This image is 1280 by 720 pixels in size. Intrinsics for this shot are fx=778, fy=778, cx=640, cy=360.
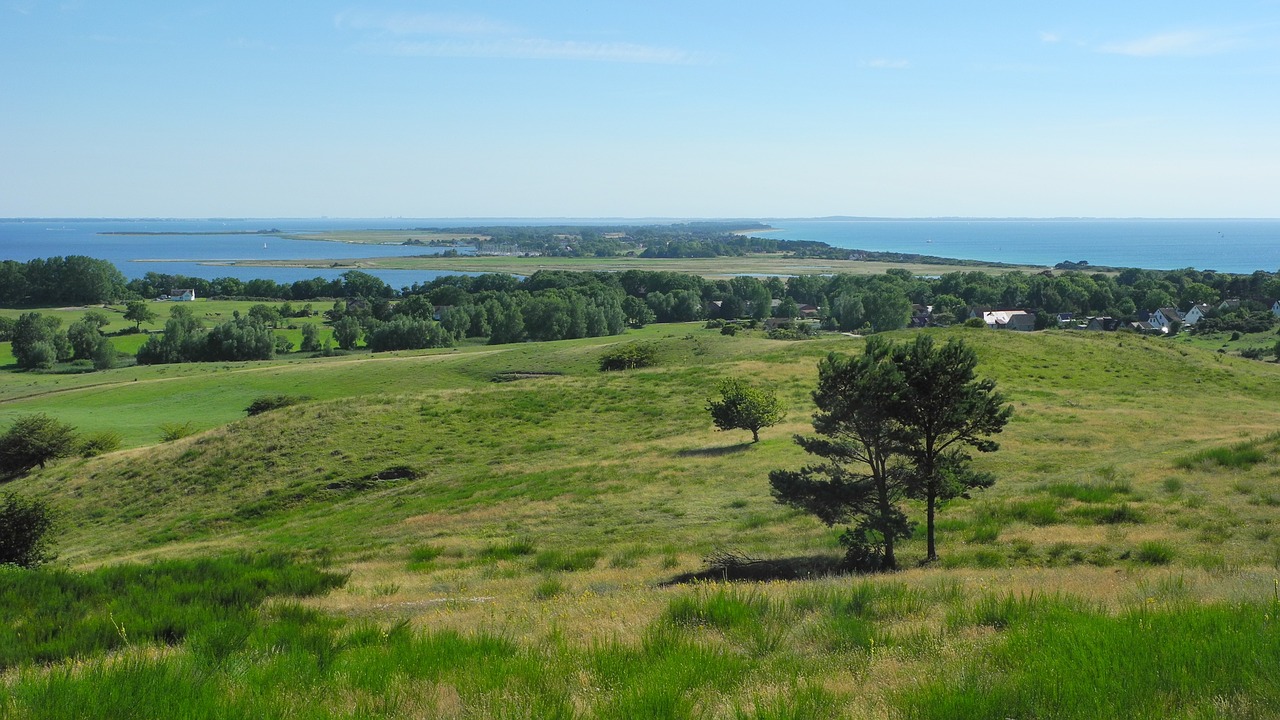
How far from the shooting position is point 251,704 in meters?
5.09

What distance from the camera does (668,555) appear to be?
623 inches

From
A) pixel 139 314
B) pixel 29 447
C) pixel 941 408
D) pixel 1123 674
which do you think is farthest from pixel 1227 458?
pixel 139 314

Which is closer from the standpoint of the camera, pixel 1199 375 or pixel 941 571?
pixel 941 571

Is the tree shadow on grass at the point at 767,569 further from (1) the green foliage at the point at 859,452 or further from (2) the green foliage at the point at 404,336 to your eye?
(2) the green foliage at the point at 404,336

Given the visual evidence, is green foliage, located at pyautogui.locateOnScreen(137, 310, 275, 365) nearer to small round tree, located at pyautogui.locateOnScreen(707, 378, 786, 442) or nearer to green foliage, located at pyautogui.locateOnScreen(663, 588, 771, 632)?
small round tree, located at pyautogui.locateOnScreen(707, 378, 786, 442)

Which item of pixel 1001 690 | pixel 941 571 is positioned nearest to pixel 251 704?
pixel 1001 690

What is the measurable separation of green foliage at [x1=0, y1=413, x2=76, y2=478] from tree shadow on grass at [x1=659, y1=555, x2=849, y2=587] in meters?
37.5

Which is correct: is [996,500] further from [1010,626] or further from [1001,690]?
[1001,690]

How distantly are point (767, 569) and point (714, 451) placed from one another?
15.0 metres

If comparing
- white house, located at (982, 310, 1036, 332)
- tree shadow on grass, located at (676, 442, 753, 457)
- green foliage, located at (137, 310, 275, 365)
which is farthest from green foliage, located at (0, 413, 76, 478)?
white house, located at (982, 310, 1036, 332)

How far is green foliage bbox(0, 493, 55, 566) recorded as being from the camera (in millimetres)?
19891

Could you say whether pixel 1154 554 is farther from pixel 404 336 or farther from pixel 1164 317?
pixel 1164 317

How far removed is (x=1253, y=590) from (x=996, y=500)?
12176 millimetres

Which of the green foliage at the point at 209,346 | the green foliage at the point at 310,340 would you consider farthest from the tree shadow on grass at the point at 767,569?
the green foliage at the point at 310,340
